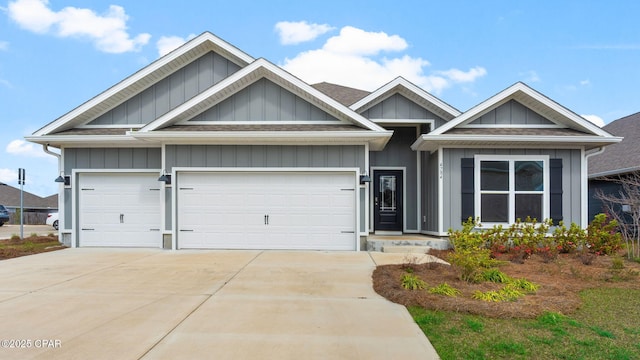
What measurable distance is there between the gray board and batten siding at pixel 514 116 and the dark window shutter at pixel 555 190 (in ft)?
3.92

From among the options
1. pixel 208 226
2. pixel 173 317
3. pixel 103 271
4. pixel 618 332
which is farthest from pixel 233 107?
pixel 618 332

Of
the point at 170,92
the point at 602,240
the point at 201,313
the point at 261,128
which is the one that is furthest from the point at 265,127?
the point at 602,240

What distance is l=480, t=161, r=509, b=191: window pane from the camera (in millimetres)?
9633

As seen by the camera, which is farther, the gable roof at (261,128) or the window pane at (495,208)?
the window pane at (495,208)

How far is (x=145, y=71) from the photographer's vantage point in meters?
10.6

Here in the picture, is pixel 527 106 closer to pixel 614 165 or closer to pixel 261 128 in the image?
pixel 261 128

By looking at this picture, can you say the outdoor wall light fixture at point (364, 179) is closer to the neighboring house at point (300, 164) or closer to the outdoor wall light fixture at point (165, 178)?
the neighboring house at point (300, 164)

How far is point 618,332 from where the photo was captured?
159 inches

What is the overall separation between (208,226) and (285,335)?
6.30 metres

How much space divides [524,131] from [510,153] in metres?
0.66

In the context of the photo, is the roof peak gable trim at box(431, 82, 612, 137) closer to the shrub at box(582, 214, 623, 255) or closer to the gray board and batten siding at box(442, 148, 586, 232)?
the gray board and batten siding at box(442, 148, 586, 232)

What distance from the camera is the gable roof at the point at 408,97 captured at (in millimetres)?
10773

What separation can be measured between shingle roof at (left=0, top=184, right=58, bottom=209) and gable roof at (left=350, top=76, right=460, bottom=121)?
107 ft

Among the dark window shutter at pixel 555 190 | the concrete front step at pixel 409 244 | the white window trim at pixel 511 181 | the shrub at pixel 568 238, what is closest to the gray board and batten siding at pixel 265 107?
the concrete front step at pixel 409 244
